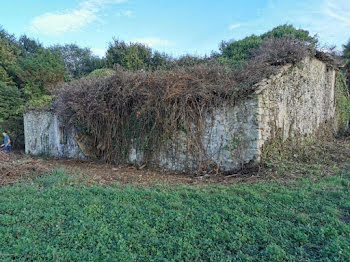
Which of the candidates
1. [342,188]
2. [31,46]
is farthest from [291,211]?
[31,46]

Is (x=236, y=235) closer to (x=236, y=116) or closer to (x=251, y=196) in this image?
(x=251, y=196)

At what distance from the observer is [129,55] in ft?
63.7

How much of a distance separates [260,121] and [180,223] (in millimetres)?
4169

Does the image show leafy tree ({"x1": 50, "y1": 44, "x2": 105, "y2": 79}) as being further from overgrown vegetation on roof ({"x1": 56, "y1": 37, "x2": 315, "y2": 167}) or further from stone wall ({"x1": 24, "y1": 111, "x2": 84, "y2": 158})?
overgrown vegetation on roof ({"x1": 56, "y1": 37, "x2": 315, "y2": 167})

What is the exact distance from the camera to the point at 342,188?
4660mm

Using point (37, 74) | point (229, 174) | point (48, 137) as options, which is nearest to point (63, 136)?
point (48, 137)

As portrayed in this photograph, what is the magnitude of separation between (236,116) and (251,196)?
2954 millimetres

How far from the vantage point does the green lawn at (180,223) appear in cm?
291

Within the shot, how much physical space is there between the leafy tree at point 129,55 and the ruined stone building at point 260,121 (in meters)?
9.80

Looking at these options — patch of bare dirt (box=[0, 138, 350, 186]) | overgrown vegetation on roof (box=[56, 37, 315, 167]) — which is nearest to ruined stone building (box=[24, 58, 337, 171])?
overgrown vegetation on roof (box=[56, 37, 315, 167])

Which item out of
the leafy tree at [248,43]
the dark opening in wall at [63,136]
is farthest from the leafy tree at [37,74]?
the leafy tree at [248,43]

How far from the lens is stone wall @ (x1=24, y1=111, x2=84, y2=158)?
10.8 m

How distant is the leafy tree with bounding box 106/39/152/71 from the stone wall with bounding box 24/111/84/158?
8584mm

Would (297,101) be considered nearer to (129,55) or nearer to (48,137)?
(48,137)
